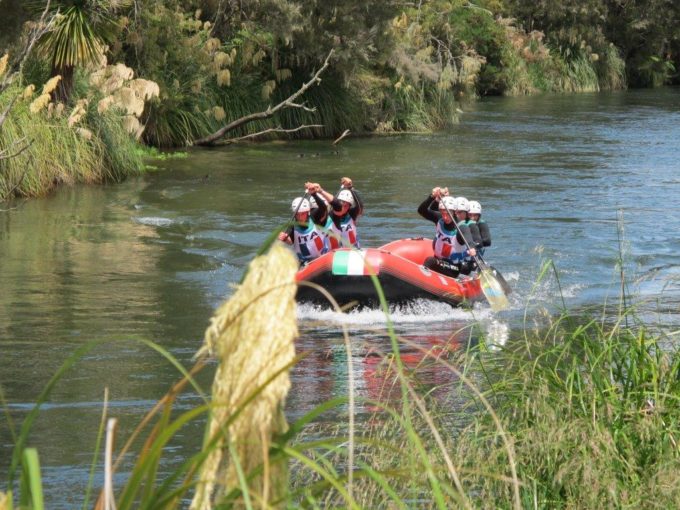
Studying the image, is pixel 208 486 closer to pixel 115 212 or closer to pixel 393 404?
pixel 393 404

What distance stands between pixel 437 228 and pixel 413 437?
11.8 metres

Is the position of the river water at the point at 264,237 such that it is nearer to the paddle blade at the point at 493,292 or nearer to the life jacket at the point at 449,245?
the paddle blade at the point at 493,292

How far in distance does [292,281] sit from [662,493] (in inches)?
120

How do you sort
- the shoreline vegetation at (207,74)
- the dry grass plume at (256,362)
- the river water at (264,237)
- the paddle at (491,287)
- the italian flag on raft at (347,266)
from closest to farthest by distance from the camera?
the dry grass plume at (256,362) → the river water at (264,237) → the italian flag on raft at (347,266) → the paddle at (491,287) → the shoreline vegetation at (207,74)

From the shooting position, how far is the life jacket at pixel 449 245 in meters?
13.7

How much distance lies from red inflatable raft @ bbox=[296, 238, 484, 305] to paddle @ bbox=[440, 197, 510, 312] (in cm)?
19

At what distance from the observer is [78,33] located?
19.5m

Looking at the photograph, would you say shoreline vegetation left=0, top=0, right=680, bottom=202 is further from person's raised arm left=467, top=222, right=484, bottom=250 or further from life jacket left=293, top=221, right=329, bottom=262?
person's raised arm left=467, top=222, right=484, bottom=250

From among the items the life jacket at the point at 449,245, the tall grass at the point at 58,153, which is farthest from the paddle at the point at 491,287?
the tall grass at the point at 58,153

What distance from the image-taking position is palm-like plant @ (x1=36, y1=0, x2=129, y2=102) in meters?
19.5

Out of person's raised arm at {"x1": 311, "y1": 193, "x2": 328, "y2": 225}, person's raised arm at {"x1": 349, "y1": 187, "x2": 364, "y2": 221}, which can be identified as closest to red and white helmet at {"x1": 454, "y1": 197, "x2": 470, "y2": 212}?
person's raised arm at {"x1": 349, "y1": 187, "x2": 364, "y2": 221}

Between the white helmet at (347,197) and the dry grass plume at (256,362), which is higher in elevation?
the dry grass plume at (256,362)

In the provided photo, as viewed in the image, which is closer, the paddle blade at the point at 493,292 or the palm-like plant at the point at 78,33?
the paddle blade at the point at 493,292

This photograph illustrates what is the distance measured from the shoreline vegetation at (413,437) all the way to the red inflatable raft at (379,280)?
5.00m
